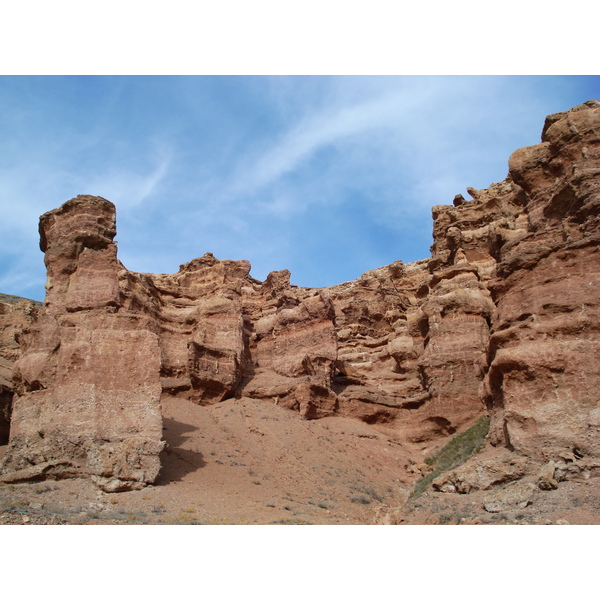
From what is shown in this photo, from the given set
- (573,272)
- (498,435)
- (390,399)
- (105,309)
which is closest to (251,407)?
(390,399)

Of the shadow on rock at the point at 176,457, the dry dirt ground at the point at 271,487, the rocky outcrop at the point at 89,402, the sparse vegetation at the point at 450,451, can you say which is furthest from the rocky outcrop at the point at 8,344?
the sparse vegetation at the point at 450,451

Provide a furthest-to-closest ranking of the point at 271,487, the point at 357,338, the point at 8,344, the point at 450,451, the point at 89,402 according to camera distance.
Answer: the point at 357,338 → the point at 8,344 → the point at 450,451 → the point at 271,487 → the point at 89,402

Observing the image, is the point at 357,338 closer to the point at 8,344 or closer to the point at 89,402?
the point at 8,344

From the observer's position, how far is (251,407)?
1236 inches

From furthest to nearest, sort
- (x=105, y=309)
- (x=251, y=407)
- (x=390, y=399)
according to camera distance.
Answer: (x=390, y=399) < (x=251, y=407) < (x=105, y=309)

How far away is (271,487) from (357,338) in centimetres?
2267

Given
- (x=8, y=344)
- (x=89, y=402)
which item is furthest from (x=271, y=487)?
(x=8, y=344)

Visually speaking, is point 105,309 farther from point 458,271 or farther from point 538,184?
point 458,271

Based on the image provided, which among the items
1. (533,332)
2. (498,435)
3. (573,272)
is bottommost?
(498,435)

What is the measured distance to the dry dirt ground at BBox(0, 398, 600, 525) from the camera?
569 inches

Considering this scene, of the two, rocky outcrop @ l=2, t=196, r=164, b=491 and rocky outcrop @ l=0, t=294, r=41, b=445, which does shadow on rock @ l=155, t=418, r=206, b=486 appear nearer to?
rocky outcrop @ l=2, t=196, r=164, b=491

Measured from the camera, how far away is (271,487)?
22.4 metres

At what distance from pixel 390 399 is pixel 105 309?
51.8ft

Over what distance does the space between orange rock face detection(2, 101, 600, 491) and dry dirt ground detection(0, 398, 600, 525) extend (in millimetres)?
1202
